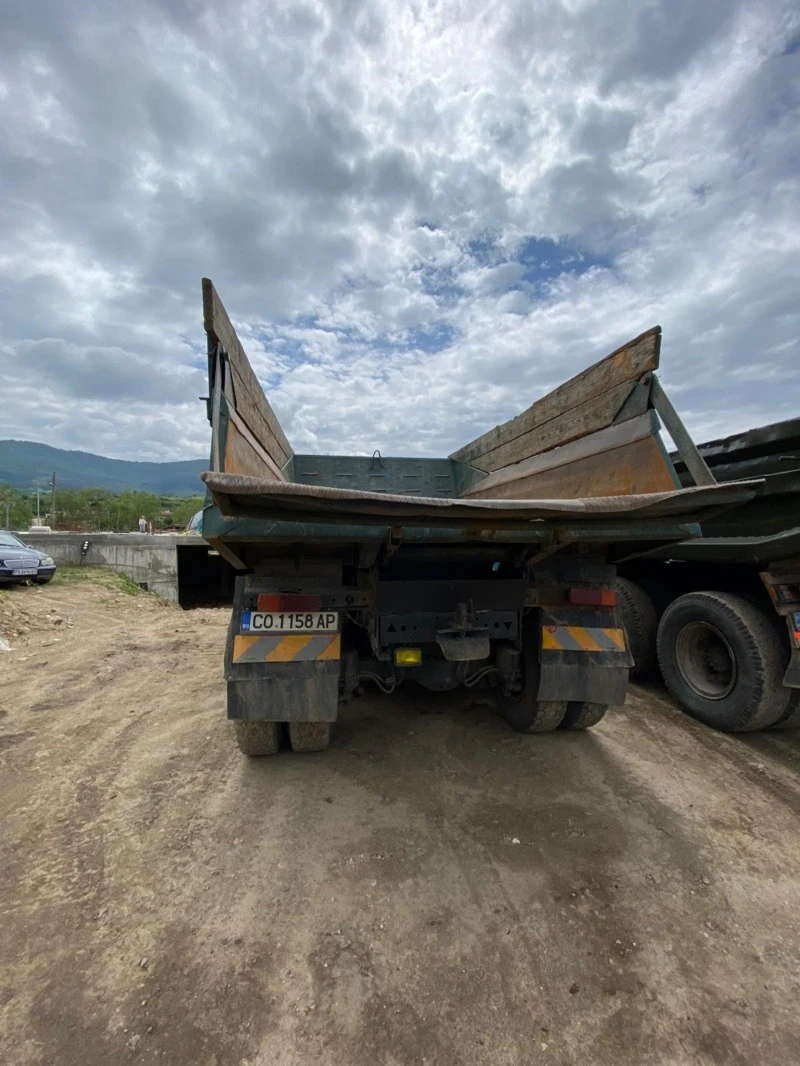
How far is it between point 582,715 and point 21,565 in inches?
444

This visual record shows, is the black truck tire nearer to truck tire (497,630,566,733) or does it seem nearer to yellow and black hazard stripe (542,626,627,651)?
truck tire (497,630,566,733)

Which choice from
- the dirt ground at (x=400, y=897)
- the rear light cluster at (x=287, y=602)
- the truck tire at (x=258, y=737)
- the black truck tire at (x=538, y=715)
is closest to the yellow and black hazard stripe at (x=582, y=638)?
the black truck tire at (x=538, y=715)

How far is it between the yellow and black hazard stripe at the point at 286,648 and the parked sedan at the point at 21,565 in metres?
10.1

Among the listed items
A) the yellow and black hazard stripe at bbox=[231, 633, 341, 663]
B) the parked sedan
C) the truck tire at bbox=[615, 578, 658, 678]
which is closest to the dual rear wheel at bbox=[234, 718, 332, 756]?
the yellow and black hazard stripe at bbox=[231, 633, 341, 663]

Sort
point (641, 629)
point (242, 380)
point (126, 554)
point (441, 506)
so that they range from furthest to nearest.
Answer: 1. point (126, 554)
2. point (641, 629)
3. point (242, 380)
4. point (441, 506)

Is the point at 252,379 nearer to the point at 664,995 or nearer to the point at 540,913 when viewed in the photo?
the point at 540,913

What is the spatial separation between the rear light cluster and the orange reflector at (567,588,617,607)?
1558 millimetres

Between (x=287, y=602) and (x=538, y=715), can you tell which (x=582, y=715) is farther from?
(x=287, y=602)

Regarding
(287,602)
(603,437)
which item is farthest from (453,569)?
(603,437)

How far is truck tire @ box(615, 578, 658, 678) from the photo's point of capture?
4777 mm

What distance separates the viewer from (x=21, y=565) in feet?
32.7

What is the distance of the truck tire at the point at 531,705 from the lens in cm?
321

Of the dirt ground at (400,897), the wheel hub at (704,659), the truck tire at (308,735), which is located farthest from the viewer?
the wheel hub at (704,659)

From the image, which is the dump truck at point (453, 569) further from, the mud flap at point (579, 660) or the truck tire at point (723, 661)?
the truck tire at point (723, 661)
